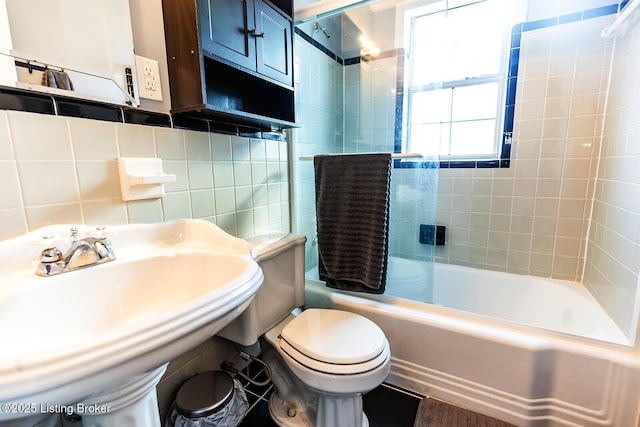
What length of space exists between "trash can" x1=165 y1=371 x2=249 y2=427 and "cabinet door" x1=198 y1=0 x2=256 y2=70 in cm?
115

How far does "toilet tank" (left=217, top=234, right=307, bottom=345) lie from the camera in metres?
1.07

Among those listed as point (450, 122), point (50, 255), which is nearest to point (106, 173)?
point (50, 255)

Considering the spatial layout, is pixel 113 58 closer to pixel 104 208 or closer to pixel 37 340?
pixel 104 208

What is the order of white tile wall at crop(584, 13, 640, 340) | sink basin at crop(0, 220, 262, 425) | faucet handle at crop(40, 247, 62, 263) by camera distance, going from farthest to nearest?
1. white tile wall at crop(584, 13, 640, 340)
2. faucet handle at crop(40, 247, 62, 263)
3. sink basin at crop(0, 220, 262, 425)

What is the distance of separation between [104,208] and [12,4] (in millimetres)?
492

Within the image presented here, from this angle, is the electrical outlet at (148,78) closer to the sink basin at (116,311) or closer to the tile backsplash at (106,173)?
the tile backsplash at (106,173)

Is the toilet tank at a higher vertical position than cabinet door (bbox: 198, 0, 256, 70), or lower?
lower

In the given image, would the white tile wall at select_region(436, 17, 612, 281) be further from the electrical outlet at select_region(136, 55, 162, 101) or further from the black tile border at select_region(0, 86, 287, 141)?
the electrical outlet at select_region(136, 55, 162, 101)

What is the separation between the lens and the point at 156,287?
77 centimetres

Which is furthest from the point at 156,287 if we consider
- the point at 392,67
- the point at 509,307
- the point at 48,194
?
the point at 509,307

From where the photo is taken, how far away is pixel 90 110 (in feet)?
2.51

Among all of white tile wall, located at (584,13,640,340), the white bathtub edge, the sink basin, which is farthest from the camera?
white tile wall, located at (584,13,640,340)

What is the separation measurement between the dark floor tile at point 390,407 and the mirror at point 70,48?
1.44 metres

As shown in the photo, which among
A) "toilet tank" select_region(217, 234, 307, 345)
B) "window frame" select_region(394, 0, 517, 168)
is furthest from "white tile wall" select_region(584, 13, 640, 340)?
"toilet tank" select_region(217, 234, 307, 345)
